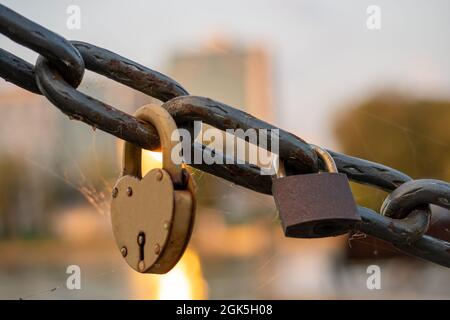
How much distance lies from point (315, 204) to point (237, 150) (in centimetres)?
10

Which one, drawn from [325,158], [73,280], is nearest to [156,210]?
[325,158]

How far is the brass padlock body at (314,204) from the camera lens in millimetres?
613

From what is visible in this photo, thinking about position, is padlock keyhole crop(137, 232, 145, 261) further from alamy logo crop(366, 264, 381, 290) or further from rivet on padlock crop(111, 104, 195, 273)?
alamy logo crop(366, 264, 381, 290)

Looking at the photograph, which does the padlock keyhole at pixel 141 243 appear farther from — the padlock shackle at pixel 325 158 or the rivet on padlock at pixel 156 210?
the padlock shackle at pixel 325 158

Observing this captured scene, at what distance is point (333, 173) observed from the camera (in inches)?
25.2

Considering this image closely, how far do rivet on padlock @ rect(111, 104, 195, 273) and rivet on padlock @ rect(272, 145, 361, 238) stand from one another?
8 cm

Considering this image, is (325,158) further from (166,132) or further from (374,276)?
(374,276)

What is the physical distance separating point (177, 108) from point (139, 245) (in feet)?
0.39

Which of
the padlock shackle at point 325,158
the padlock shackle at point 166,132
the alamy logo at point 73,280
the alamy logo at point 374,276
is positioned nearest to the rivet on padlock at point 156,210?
the padlock shackle at point 166,132

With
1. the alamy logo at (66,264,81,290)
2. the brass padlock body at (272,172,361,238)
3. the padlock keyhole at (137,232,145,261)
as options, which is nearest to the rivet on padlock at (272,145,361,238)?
the brass padlock body at (272,172,361,238)

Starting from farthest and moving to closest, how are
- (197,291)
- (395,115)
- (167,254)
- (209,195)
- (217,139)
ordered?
(395,115), (197,291), (209,195), (217,139), (167,254)

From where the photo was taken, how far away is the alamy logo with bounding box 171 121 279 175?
A: 0.63 meters
